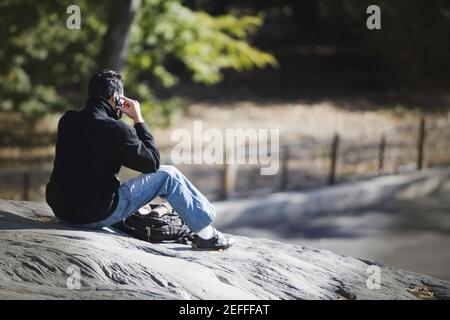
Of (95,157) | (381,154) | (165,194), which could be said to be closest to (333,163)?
(381,154)

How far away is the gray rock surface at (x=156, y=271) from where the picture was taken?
20.2ft

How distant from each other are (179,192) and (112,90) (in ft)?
2.78

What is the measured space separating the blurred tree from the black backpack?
24.8ft

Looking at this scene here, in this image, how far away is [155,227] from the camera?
7078 mm

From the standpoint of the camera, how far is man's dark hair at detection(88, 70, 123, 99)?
6.57 meters

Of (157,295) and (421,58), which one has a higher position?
(421,58)

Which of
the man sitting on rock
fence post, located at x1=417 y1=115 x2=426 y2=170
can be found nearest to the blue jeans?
the man sitting on rock

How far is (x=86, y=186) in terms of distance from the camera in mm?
6492

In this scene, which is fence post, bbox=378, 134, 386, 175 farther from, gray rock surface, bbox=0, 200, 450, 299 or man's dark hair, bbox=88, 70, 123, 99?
man's dark hair, bbox=88, 70, 123, 99

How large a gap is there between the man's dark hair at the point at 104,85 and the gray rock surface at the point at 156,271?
0.99 m

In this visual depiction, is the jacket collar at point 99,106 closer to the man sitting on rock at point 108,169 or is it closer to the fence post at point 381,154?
the man sitting on rock at point 108,169

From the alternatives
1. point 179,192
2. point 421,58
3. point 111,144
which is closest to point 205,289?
point 179,192

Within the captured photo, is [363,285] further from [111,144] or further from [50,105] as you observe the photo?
[50,105]

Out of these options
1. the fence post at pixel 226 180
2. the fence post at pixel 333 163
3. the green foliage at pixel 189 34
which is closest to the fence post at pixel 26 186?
the fence post at pixel 226 180
